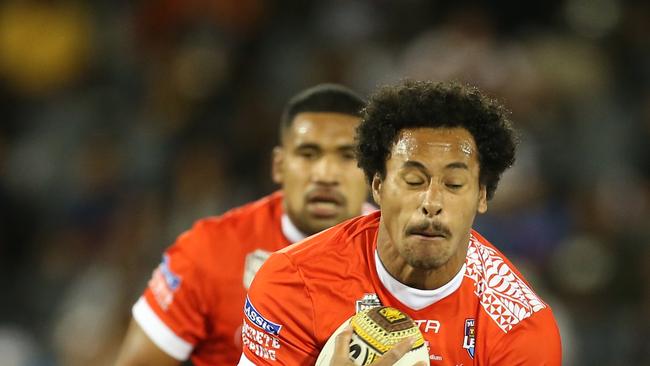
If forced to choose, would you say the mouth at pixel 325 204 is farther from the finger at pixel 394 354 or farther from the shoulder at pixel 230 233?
the finger at pixel 394 354

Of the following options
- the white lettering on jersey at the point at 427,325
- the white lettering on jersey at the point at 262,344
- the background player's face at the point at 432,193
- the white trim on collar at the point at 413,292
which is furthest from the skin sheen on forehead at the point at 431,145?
the white lettering on jersey at the point at 262,344

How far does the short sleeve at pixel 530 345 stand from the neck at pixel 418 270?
240 mm

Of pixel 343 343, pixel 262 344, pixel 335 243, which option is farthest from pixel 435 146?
pixel 262 344

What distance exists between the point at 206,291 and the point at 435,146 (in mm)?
1418

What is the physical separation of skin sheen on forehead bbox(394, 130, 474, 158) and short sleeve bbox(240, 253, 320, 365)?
0.46m

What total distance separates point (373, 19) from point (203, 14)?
1.29 metres

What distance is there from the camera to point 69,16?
8.41 meters

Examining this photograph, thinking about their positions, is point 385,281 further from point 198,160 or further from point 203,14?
point 203,14

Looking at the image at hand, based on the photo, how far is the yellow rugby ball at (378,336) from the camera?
2797 mm

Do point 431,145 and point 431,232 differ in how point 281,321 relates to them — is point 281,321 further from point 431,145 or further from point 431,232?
point 431,145

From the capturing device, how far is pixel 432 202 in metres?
2.87

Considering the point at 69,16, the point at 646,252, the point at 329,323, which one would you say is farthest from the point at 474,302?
the point at 69,16

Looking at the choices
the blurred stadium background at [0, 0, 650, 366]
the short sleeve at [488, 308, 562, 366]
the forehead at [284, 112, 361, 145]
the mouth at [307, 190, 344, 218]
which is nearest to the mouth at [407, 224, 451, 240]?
the short sleeve at [488, 308, 562, 366]

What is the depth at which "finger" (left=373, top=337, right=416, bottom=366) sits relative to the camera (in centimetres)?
276
